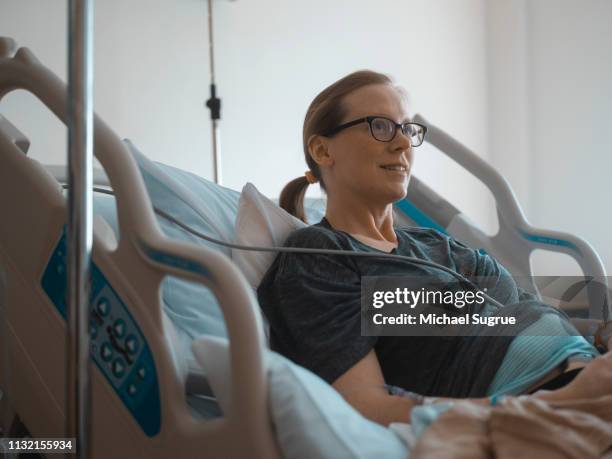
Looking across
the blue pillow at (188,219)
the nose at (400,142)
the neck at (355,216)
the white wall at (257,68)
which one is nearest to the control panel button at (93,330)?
the blue pillow at (188,219)

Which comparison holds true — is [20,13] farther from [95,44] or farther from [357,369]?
[357,369]

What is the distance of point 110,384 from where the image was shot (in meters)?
1.16

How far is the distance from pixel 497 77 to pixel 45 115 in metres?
2.58

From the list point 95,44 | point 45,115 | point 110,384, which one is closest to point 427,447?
point 110,384

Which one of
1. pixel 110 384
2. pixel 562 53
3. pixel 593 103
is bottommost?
pixel 110 384

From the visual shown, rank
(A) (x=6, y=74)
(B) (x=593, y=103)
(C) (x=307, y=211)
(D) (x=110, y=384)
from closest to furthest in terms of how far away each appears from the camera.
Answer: (D) (x=110, y=384) < (A) (x=6, y=74) < (C) (x=307, y=211) < (B) (x=593, y=103)

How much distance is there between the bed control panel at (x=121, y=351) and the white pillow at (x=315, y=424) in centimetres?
17

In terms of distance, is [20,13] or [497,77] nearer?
[20,13]

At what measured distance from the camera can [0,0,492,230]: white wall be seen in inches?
110

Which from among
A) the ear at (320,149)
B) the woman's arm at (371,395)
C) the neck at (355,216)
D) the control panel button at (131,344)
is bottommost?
the woman's arm at (371,395)

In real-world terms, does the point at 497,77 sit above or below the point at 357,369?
above

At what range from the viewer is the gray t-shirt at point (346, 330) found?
4.05 feet

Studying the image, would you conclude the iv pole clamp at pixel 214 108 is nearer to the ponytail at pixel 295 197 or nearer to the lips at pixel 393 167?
the ponytail at pixel 295 197

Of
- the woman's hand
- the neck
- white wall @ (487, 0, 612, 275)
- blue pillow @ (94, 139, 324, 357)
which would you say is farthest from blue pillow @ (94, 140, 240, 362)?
white wall @ (487, 0, 612, 275)
